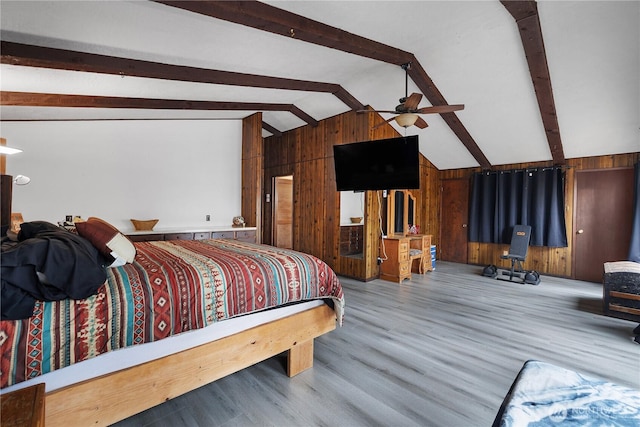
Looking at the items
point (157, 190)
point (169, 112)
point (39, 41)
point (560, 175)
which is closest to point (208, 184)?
point (157, 190)

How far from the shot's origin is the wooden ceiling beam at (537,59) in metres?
2.70

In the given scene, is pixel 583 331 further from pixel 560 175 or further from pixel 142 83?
pixel 142 83

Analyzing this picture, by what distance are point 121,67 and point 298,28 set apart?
1.76 metres

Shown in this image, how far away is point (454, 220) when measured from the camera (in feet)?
23.1

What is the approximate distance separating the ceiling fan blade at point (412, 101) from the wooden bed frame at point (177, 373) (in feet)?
7.91

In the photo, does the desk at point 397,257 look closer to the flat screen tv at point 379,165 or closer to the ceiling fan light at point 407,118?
the flat screen tv at point 379,165

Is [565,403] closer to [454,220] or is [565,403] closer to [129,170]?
[129,170]

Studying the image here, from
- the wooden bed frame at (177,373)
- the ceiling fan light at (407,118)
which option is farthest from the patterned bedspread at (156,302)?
the ceiling fan light at (407,118)

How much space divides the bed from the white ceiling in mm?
1879

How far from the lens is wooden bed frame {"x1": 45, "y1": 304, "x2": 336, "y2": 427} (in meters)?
1.30

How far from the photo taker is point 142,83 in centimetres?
329

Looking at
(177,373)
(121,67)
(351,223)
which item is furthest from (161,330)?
(351,223)

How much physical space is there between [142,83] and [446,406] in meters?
4.20

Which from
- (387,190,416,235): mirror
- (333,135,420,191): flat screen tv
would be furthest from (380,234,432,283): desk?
(333,135,420,191): flat screen tv
